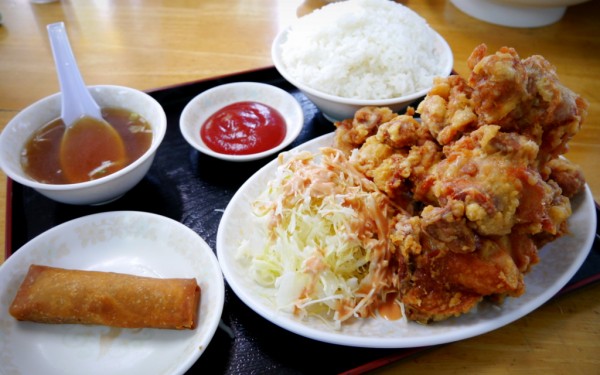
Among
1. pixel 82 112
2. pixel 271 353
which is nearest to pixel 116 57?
pixel 82 112

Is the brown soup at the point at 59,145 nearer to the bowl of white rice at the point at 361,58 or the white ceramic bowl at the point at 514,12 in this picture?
the bowl of white rice at the point at 361,58

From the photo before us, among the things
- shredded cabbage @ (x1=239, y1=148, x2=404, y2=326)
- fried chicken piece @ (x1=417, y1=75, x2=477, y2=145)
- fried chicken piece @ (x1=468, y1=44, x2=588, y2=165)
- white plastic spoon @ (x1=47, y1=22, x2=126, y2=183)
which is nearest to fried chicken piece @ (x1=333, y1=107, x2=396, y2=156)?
shredded cabbage @ (x1=239, y1=148, x2=404, y2=326)

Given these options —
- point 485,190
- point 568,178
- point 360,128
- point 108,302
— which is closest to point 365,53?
point 360,128

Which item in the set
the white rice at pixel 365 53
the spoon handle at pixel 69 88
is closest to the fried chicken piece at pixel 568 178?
the white rice at pixel 365 53

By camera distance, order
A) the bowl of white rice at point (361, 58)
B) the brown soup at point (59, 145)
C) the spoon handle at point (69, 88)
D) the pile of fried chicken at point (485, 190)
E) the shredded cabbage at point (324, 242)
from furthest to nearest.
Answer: the bowl of white rice at point (361, 58)
the spoon handle at point (69, 88)
the brown soup at point (59, 145)
the shredded cabbage at point (324, 242)
the pile of fried chicken at point (485, 190)

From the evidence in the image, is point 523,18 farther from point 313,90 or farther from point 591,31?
point 313,90

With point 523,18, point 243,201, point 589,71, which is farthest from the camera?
point 523,18

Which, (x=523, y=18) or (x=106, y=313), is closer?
(x=106, y=313)
